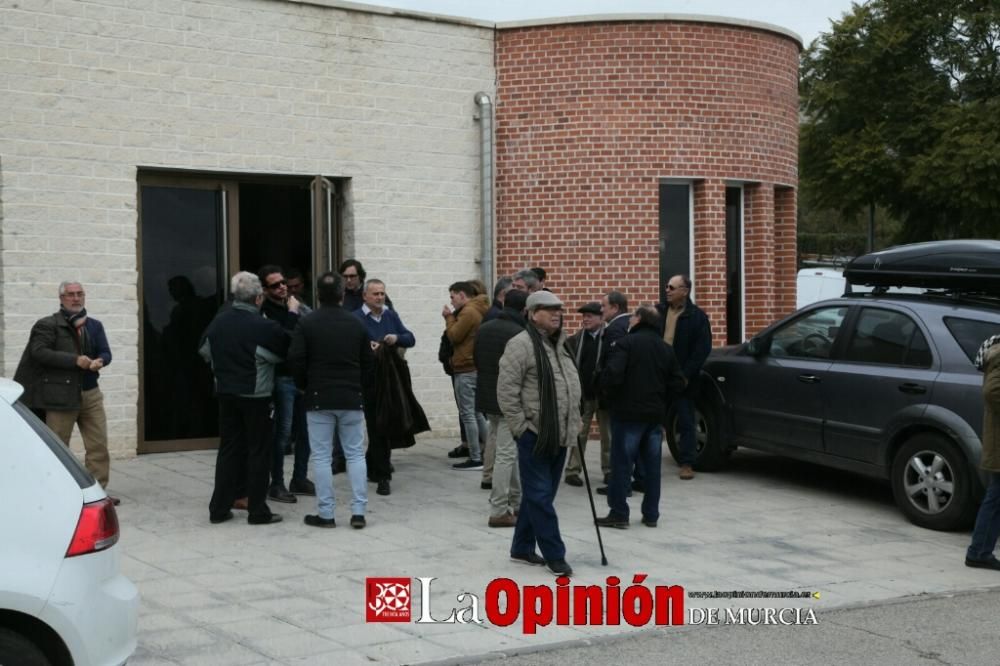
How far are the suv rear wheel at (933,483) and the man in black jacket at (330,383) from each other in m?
4.19

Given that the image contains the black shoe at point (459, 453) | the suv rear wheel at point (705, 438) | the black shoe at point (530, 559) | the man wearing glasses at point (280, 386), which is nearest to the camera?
the black shoe at point (530, 559)

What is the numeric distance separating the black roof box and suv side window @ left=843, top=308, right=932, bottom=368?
15.5 inches

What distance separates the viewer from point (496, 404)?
9.57 meters

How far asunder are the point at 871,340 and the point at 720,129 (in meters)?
4.79

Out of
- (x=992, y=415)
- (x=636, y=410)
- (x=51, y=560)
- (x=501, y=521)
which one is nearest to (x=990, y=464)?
(x=992, y=415)

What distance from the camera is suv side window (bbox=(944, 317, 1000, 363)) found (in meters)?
9.45

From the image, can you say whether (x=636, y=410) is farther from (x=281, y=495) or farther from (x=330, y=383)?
A: (x=281, y=495)

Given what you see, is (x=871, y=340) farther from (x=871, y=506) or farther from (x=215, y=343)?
(x=215, y=343)

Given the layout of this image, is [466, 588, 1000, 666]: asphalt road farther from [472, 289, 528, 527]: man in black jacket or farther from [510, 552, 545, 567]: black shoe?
[472, 289, 528, 527]: man in black jacket

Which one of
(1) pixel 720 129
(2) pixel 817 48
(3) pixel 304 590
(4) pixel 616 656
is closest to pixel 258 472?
(3) pixel 304 590

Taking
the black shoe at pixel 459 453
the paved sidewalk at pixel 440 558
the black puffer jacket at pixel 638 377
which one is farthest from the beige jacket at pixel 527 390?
the black shoe at pixel 459 453

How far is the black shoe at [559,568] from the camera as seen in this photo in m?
7.69

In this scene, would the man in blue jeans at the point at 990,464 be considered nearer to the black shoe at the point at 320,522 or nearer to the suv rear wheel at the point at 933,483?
the suv rear wheel at the point at 933,483

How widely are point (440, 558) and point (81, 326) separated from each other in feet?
11.3
